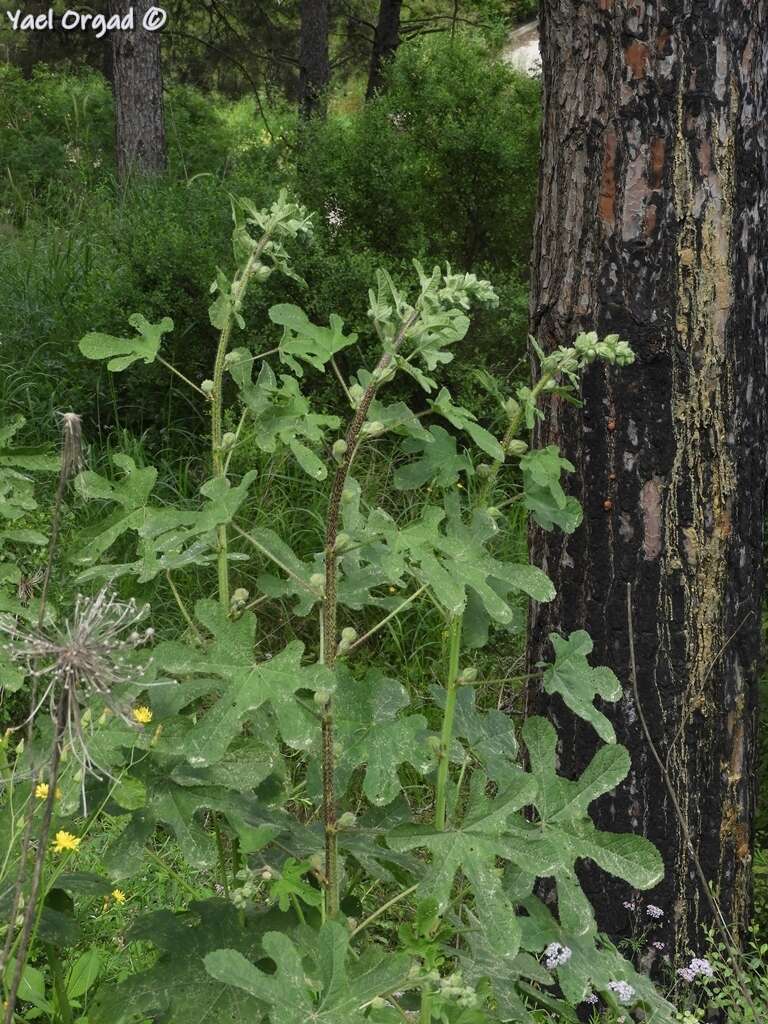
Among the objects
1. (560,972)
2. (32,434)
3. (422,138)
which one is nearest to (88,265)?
(32,434)

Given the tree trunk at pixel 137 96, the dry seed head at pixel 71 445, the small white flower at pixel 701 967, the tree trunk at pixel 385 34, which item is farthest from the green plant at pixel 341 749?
the tree trunk at pixel 385 34

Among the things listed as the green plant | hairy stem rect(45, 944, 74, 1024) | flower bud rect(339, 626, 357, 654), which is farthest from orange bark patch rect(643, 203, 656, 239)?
hairy stem rect(45, 944, 74, 1024)

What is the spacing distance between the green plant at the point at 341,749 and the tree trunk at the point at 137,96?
24.3 ft

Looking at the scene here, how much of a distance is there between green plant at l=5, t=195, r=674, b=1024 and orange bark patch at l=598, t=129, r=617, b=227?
80cm

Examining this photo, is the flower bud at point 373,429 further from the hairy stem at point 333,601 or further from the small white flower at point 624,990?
the small white flower at point 624,990

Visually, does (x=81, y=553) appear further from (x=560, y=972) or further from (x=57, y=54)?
(x=57, y=54)

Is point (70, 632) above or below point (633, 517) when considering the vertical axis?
above

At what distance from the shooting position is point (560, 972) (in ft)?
5.86

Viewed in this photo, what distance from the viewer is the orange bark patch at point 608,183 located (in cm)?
246

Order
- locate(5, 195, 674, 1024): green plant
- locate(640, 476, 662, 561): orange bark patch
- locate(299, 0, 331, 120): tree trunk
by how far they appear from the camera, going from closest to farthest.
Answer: locate(5, 195, 674, 1024): green plant < locate(640, 476, 662, 561): orange bark patch < locate(299, 0, 331, 120): tree trunk

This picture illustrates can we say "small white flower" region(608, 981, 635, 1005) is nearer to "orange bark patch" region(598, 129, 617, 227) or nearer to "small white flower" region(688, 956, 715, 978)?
"small white flower" region(688, 956, 715, 978)

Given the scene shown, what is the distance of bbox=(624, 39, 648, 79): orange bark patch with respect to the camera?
7.95ft

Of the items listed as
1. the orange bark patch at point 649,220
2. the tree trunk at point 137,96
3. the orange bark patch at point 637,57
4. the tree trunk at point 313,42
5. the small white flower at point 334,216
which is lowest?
the orange bark patch at point 649,220

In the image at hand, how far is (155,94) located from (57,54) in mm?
8057
